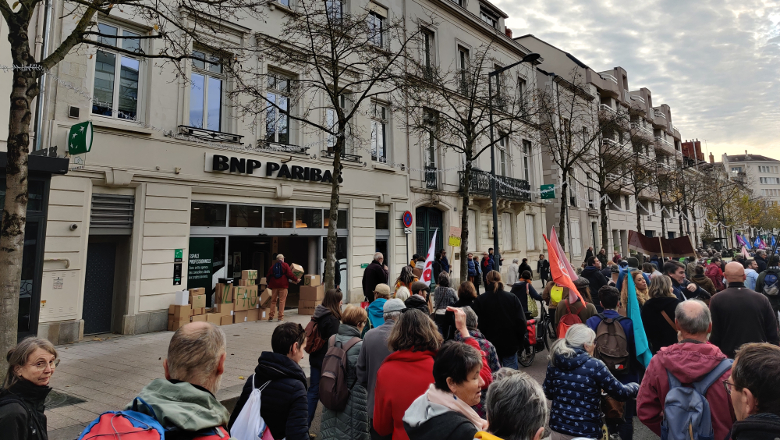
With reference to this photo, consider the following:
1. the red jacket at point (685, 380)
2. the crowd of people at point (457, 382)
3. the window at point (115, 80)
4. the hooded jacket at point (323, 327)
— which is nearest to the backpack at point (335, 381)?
the crowd of people at point (457, 382)

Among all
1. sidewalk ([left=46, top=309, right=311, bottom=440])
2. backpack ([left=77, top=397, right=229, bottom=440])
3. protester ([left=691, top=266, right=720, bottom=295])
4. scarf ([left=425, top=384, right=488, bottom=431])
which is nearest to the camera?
backpack ([left=77, top=397, right=229, bottom=440])

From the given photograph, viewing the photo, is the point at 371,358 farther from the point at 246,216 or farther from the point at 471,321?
the point at 246,216

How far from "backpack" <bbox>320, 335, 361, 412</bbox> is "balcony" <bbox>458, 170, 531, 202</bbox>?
16.7 metres

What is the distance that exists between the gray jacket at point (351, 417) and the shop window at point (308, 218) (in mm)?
10093

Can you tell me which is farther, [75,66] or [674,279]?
[75,66]

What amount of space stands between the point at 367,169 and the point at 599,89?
1025 inches

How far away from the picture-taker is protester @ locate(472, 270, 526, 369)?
534 centimetres

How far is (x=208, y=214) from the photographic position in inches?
442

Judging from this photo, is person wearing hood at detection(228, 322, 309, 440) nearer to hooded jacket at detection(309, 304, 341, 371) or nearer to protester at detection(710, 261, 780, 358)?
hooded jacket at detection(309, 304, 341, 371)

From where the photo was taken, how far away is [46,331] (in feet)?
26.8

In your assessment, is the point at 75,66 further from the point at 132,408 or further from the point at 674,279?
the point at 674,279

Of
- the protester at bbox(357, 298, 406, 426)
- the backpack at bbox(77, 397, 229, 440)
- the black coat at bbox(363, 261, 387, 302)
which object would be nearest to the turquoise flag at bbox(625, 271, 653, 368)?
the protester at bbox(357, 298, 406, 426)

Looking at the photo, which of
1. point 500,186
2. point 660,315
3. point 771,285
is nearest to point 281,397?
point 660,315

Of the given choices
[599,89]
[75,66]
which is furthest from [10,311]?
[599,89]
